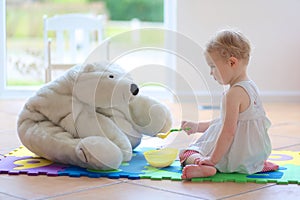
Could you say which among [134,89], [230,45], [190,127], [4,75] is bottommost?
[4,75]

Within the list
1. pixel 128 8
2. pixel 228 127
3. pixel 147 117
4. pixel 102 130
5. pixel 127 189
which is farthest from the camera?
pixel 128 8

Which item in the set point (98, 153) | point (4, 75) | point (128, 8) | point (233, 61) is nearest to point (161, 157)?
point (98, 153)

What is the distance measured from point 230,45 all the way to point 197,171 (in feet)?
1.04

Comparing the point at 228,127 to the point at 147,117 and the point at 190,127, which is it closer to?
the point at 190,127

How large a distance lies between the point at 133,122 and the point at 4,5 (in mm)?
2056

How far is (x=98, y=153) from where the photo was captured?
1408 millimetres

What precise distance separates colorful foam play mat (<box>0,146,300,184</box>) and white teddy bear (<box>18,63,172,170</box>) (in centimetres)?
2

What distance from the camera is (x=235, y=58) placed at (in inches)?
57.1

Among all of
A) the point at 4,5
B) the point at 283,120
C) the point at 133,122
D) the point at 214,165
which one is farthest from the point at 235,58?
the point at 4,5

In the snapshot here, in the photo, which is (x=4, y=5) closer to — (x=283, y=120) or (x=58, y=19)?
(x=58, y=19)

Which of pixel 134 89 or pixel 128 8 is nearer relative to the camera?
pixel 134 89

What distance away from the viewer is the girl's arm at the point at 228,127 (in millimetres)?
1420

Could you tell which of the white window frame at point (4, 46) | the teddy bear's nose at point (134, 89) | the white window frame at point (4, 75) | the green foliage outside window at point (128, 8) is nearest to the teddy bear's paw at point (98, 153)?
the teddy bear's nose at point (134, 89)

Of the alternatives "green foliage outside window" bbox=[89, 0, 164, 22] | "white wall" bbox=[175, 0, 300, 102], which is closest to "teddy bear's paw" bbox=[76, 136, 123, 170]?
"white wall" bbox=[175, 0, 300, 102]
